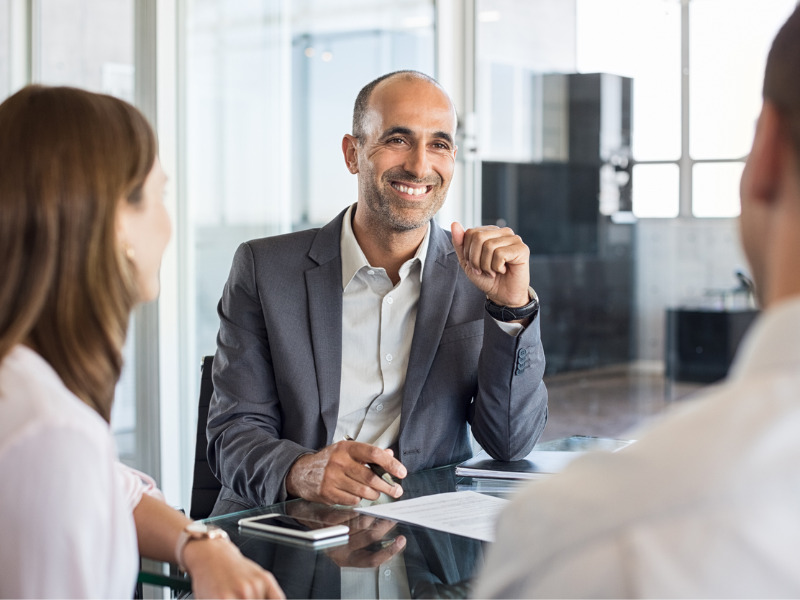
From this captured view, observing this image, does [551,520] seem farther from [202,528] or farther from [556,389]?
[556,389]

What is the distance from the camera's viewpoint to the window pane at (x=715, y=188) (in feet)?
11.4

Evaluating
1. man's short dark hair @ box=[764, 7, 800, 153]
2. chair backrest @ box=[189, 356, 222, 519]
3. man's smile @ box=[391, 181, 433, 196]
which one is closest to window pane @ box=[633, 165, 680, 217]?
man's smile @ box=[391, 181, 433, 196]

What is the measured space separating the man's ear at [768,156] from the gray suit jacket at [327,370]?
1415 millimetres

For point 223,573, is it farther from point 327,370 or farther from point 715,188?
point 715,188

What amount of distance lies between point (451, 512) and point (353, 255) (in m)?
0.94

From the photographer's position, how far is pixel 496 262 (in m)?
2.13

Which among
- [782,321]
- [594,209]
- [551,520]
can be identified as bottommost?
[551,520]

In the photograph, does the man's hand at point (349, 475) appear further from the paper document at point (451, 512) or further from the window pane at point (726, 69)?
the window pane at point (726, 69)

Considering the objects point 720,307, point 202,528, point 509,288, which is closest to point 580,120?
point 720,307

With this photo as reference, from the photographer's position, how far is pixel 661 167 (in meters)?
3.61

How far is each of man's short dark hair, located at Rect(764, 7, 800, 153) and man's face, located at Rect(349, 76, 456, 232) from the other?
1671 mm

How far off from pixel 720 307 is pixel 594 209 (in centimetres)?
65

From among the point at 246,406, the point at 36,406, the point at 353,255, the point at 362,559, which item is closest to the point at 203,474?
the point at 246,406

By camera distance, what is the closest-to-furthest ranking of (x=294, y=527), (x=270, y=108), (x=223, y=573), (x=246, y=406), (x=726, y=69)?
(x=223, y=573)
(x=294, y=527)
(x=246, y=406)
(x=726, y=69)
(x=270, y=108)
